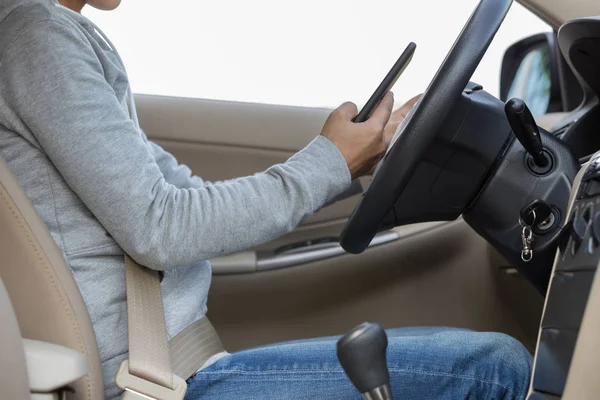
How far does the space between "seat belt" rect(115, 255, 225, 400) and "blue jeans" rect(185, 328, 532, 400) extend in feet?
0.11

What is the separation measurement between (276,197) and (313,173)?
0.06m

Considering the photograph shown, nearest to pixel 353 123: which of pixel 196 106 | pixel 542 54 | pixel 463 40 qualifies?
pixel 463 40

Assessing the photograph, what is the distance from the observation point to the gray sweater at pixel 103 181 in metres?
0.84

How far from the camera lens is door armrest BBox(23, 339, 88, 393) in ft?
→ 2.50

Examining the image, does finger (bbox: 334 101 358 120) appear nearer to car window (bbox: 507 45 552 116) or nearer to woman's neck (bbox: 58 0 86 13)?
woman's neck (bbox: 58 0 86 13)

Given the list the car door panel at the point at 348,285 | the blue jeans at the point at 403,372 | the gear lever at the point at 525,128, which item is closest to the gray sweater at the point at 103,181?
the blue jeans at the point at 403,372

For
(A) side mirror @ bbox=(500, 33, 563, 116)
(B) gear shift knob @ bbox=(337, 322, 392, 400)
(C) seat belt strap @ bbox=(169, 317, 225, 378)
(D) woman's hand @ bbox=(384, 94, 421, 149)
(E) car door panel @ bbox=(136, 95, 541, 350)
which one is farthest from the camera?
(E) car door panel @ bbox=(136, 95, 541, 350)

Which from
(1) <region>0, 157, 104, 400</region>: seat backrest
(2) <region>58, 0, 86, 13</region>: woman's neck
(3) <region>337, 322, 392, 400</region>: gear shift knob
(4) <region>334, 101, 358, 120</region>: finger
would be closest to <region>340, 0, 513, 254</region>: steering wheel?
(4) <region>334, 101, 358, 120</region>: finger

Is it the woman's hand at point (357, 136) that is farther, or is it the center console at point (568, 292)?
the woman's hand at point (357, 136)

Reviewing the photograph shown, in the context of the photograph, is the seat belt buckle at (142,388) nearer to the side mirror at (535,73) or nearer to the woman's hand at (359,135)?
the woman's hand at (359,135)

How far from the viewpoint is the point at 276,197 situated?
0.91 m

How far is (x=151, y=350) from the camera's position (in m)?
0.89

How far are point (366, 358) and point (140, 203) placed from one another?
0.32 meters

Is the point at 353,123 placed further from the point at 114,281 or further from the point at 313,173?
the point at 114,281
